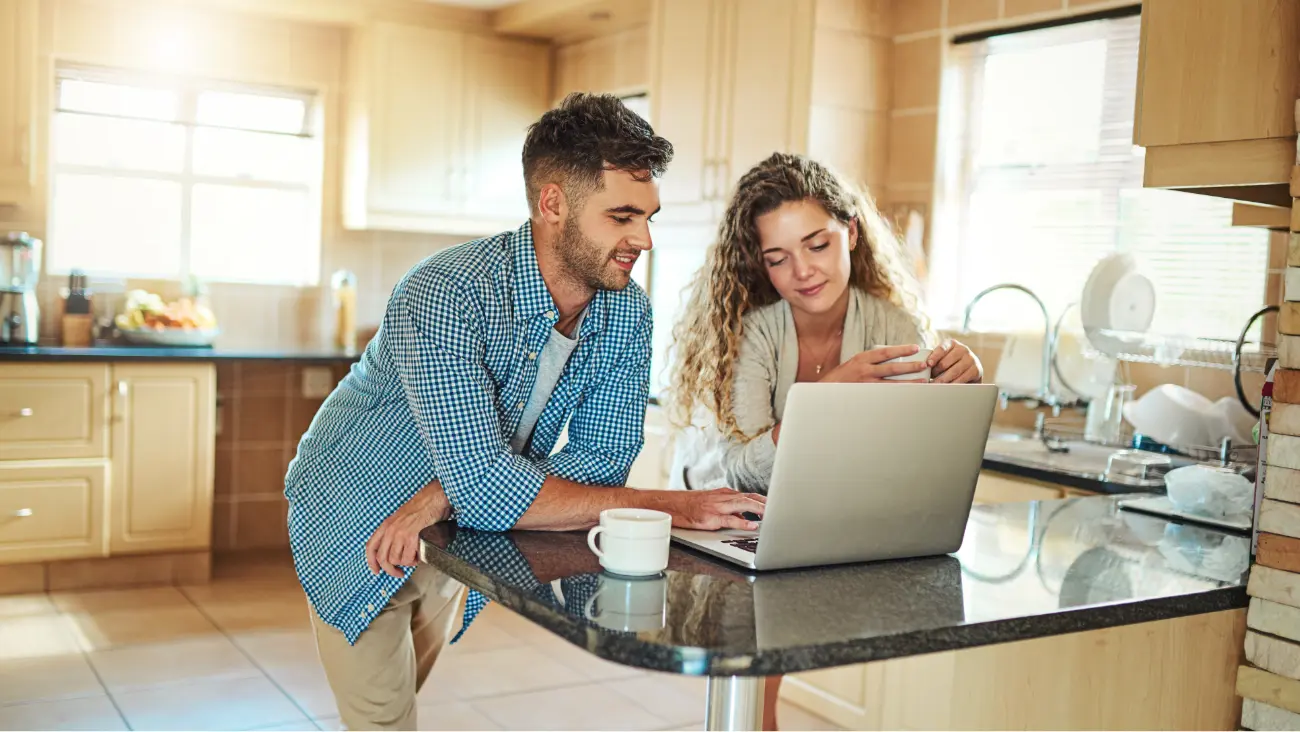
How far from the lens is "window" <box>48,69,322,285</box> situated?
477 cm

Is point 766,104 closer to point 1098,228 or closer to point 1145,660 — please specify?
point 1098,228

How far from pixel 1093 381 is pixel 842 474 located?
2079 millimetres

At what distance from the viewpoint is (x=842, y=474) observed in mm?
1358

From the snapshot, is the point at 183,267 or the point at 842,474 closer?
the point at 842,474

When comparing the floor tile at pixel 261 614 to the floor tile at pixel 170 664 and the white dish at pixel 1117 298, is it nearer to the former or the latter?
the floor tile at pixel 170 664

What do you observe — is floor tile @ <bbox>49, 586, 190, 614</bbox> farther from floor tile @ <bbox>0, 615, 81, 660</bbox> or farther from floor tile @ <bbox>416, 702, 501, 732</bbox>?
floor tile @ <bbox>416, 702, 501, 732</bbox>

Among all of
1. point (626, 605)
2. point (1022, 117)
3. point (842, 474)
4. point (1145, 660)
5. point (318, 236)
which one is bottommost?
point (1145, 660)

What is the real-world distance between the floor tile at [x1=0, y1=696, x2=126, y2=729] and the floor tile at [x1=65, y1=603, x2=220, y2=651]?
1.69ft

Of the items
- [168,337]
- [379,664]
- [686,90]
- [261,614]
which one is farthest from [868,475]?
[168,337]

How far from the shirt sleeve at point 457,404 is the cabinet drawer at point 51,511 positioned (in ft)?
10.0

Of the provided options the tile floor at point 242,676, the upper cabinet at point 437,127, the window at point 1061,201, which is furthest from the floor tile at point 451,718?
the upper cabinet at point 437,127

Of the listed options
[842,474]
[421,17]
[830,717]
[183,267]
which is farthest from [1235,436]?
[183,267]

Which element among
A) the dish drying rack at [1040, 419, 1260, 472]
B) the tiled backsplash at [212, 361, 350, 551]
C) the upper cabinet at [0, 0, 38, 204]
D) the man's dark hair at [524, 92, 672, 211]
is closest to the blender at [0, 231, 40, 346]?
the upper cabinet at [0, 0, 38, 204]

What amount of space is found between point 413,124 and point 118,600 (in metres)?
2.27
